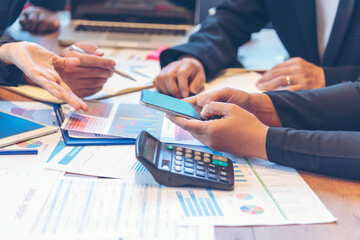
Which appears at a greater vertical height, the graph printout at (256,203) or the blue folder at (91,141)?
the graph printout at (256,203)

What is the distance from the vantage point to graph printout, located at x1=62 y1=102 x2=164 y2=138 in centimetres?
78

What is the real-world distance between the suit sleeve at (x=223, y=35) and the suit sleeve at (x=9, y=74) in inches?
16.4

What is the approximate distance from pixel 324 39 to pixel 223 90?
1.83ft

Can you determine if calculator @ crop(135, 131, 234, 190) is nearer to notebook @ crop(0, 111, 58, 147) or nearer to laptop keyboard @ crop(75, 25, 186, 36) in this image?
notebook @ crop(0, 111, 58, 147)

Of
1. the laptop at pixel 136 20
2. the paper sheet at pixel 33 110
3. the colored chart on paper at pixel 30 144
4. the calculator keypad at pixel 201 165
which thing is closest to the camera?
the calculator keypad at pixel 201 165

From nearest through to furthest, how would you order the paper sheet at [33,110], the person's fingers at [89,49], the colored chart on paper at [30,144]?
the colored chart on paper at [30,144]
the paper sheet at [33,110]
the person's fingers at [89,49]

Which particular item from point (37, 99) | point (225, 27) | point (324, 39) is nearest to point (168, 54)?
point (225, 27)

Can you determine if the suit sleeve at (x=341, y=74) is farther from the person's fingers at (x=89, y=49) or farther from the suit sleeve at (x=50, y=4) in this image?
the suit sleeve at (x=50, y=4)

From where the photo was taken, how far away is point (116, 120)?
82 centimetres

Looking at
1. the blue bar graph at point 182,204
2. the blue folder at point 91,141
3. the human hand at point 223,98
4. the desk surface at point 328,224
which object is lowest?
the blue folder at point 91,141

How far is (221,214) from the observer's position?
22.8 inches

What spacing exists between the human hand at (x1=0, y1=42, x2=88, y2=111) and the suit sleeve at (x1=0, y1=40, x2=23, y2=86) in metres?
0.02

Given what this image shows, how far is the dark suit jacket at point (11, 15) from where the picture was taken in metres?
0.90

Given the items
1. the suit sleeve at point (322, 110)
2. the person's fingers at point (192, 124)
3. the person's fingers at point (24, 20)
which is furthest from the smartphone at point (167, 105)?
the person's fingers at point (24, 20)
